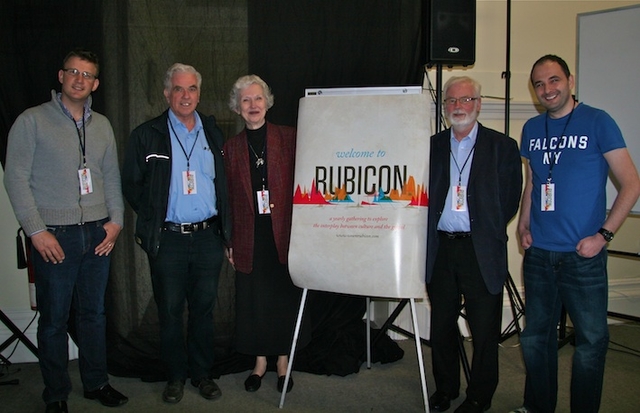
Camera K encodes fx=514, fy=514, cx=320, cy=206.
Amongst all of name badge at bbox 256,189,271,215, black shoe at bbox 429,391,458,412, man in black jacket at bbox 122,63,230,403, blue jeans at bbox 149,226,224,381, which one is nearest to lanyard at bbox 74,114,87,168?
man in black jacket at bbox 122,63,230,403

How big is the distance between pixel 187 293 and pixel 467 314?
4.61ft

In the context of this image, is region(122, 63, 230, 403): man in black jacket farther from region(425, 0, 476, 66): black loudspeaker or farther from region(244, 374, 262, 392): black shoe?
region(425, 0, 476, 66): black loudspeaker

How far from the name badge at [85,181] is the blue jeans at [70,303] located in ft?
0.52

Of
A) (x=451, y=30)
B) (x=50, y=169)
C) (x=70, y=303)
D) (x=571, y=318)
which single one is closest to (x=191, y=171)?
(x=50, y=169)

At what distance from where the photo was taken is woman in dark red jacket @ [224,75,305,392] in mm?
2539

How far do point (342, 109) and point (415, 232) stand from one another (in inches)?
25.3

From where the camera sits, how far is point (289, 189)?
2.57m

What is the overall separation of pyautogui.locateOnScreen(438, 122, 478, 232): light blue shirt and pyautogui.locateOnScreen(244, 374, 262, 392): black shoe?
1261 mm

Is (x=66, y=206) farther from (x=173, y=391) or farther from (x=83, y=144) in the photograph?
(x=173, y=391)

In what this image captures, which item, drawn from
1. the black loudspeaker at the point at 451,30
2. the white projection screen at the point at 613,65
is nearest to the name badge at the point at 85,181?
the black loudspeaker at the point at 451,30

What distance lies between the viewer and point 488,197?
2.23 m

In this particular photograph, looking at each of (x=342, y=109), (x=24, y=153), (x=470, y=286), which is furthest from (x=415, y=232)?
(x=24, y=153)

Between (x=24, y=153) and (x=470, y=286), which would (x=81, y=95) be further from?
(x=470, y=286)

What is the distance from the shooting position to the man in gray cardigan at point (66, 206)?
226 centimetres
